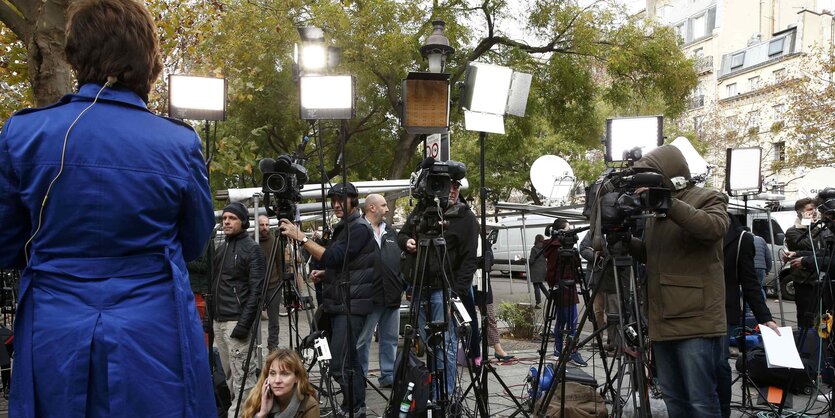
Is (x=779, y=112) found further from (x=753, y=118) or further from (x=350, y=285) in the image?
(x=350, y=285)

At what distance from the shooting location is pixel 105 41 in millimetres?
1984

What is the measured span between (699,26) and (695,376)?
162 ft

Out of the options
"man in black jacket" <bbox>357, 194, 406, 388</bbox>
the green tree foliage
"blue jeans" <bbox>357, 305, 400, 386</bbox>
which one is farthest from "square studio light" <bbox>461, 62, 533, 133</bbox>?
the green tree foliage

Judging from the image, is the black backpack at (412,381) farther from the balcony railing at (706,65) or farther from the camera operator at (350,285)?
the balcony railing at (706,65)

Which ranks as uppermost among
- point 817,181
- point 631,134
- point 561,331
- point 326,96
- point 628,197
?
point 326,96

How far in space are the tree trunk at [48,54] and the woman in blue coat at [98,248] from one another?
151 inches

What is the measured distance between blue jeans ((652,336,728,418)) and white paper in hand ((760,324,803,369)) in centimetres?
88

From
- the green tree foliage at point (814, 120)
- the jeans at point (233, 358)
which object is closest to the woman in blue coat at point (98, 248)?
the jeans at point (233, 358)

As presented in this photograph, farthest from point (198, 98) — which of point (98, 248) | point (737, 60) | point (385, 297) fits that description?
point (737, 60)

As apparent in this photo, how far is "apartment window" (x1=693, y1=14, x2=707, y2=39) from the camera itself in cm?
4700

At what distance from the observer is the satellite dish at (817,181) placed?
8.34m

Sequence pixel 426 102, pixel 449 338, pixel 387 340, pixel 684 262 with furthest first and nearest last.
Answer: pixel 387 340, pixel 449 338, pixel 426 102, pixel 684 262

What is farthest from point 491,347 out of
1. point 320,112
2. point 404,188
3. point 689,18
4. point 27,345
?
point 689,18

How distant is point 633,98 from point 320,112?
39.6 ft
